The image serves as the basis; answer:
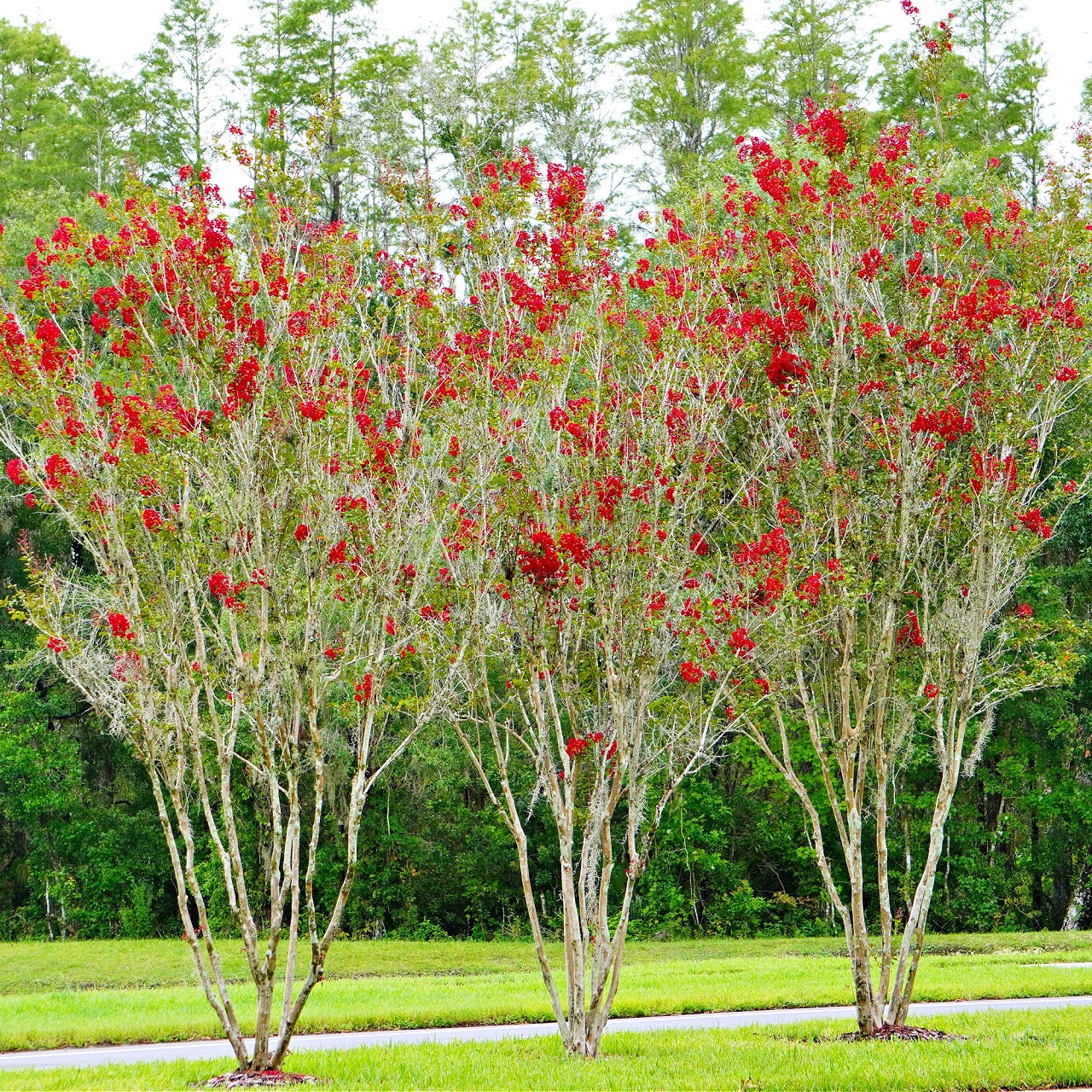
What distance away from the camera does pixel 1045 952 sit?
54.6ft

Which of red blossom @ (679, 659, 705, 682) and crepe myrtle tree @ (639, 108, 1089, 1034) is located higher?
crepe myrtle tree @ (639, 108, 1089, 1034)

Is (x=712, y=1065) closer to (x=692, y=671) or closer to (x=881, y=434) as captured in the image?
(x=692, y=671)

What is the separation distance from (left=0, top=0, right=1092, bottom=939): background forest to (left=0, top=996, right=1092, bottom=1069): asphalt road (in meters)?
9.44

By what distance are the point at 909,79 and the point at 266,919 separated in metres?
21.3

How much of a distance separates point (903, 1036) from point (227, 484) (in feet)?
20.8

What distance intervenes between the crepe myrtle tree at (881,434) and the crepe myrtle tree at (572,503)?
1.74 feet

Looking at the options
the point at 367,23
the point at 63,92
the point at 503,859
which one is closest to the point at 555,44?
the point at 367,23

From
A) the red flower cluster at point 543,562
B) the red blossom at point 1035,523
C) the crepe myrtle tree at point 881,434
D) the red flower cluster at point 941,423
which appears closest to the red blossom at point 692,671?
the crepe myrtle tree at point 881,434

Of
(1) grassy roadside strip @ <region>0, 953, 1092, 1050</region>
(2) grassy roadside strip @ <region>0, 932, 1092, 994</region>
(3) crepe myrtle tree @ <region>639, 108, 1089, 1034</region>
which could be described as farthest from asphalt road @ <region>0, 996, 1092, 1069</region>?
(2) grassy roadside strip @ <region>0, 932, 1092, 994</region>

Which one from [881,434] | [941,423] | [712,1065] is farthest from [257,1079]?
[941,423]

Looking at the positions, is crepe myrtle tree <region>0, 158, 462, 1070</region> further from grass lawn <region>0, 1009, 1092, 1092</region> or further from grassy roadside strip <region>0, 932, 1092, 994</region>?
grassy roadside strip <region>0, 932, 1092, 994</region>

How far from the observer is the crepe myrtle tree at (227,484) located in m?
7.62

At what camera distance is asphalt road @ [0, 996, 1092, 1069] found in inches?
374

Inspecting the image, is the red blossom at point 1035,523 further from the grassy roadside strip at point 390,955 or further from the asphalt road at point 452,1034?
the grassy roadside strip at point 390,955
